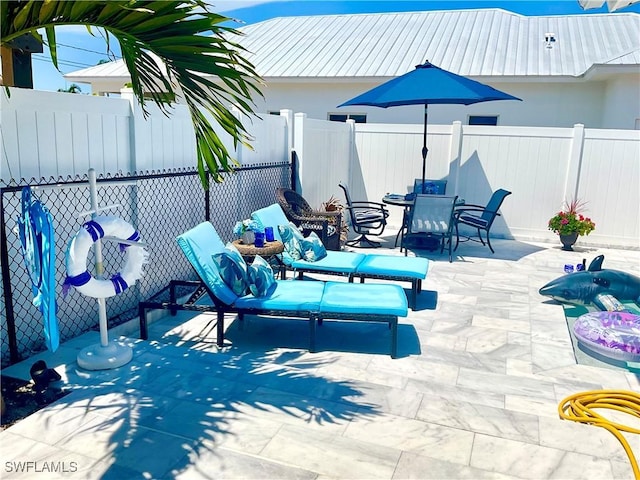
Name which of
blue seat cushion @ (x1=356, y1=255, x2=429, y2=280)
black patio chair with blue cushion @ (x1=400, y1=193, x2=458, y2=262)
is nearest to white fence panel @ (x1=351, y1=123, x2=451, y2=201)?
black patio chair with blue cushion @ (x1=400, y1=193, x2=458, y2=262)

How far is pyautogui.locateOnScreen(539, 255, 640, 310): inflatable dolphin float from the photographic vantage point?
232 inches

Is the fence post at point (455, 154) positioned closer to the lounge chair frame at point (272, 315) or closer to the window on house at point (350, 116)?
the window on house at point (350, 116)

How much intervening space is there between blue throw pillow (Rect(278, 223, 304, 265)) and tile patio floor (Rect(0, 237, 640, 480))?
2.97 ft

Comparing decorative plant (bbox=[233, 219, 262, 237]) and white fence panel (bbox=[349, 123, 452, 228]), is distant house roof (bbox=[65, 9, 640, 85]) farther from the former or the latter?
decorative plant (bbox=[233, 219, 262, 237])

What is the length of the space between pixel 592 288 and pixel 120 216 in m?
5.15

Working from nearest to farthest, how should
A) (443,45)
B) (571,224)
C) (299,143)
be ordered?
(299,143), (571,224), (443,45)

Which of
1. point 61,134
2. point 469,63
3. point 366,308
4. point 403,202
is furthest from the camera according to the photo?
point 469,63

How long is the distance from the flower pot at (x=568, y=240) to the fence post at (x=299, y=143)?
15.2ft

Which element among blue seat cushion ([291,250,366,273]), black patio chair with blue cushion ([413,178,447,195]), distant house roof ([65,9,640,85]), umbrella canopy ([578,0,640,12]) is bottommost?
blue seat cushion ([291,250,366,273])

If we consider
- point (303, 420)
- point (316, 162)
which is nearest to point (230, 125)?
point (303, 420)

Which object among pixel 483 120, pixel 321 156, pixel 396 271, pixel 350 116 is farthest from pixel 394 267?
pixel 350 116

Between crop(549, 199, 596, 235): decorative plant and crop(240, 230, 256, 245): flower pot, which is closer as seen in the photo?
crop(240, 230, 256, 245): flower pot

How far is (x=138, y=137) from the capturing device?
487cm

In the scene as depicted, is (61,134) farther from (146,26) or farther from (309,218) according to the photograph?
(309,218)
